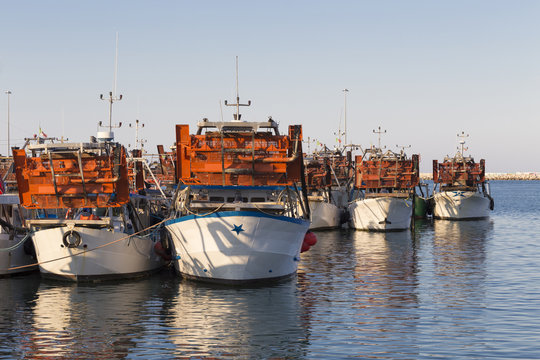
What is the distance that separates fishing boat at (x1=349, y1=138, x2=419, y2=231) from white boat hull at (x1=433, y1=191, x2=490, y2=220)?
10.9 meters

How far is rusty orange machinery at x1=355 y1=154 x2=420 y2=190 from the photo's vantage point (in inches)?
2667

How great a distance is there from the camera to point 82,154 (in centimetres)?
3306

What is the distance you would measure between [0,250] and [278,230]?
1473 cm

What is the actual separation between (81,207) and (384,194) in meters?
38.7

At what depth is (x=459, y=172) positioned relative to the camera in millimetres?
84875

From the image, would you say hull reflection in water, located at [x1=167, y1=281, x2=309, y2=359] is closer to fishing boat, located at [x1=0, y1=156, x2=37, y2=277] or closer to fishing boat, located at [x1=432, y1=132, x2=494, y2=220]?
fishing boat, located at [x1=0, y1=156, x2=37, y2=277]

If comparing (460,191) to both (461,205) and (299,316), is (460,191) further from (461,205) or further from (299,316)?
(299,316)

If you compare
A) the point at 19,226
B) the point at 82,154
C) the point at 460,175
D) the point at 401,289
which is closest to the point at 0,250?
the point at 19,226

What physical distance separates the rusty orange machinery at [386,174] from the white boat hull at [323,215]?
4.11 metres

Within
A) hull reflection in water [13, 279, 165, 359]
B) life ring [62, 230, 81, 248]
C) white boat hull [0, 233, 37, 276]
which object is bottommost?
hull reflection in water [13, 279, 165, 359]

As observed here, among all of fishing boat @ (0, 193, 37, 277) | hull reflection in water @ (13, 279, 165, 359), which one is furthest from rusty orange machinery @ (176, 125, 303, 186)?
fishing boat @ (0, 193, 37, 277)

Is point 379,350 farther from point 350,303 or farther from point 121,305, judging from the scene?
point 121,305

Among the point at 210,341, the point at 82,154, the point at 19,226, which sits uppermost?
the point at 82,154

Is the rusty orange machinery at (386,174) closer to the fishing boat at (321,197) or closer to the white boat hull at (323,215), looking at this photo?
the fishing boat at (321,197)
